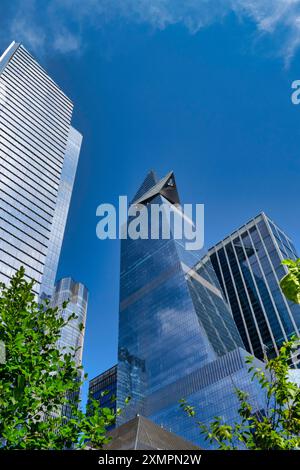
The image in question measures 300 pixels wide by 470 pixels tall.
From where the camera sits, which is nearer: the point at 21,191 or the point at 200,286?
the point at 21,191

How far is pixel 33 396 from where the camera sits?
1206 centimetres

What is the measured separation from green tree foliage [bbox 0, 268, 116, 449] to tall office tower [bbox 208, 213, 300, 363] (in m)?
131

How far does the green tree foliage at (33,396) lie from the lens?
34.0 ft

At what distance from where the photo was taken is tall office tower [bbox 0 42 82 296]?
9894 centimetres

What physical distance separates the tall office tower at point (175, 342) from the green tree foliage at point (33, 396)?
78.4 metres

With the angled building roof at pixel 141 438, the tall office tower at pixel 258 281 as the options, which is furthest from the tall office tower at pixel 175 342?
the angled building roof at pixel 141 438

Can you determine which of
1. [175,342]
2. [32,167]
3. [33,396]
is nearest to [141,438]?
[33,396]

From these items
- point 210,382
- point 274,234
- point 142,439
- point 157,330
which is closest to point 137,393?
point 157,330

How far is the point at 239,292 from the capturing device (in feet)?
572

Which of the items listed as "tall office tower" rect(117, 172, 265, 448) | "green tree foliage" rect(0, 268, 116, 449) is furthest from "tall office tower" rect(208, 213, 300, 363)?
"green tree foliage" rect(0, 268, 116, 449)

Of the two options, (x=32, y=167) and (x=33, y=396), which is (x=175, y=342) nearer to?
(x=32, y=167)

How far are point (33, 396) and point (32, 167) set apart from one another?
357 ft
